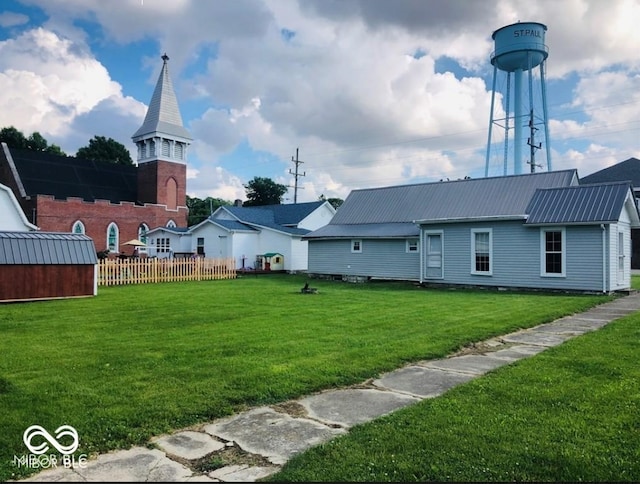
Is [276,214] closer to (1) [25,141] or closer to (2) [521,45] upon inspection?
(2) [521,45]

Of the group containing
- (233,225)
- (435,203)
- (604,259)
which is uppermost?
(435,203)

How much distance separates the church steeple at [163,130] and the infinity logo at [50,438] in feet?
146

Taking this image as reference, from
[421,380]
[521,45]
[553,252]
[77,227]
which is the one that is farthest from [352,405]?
[77,227]

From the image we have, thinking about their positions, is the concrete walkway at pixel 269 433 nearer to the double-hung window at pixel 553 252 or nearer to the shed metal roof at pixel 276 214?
the double-hung window at pixel 553 252

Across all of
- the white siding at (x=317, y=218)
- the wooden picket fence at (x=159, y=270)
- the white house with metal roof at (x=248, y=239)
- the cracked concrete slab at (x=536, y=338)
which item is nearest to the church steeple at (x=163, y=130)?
the white house with metal roof at (x=248, y=239)

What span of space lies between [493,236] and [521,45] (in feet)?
73.3

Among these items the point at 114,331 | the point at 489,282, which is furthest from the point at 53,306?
the point at 489,282

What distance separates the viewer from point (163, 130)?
46094 millimetres

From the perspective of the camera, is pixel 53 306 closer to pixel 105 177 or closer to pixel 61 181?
pixel 61 181

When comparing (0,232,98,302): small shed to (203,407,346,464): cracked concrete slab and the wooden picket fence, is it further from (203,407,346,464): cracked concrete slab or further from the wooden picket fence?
(203,407,346,464): cracked concrete slab

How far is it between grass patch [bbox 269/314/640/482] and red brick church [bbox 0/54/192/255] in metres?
39.0

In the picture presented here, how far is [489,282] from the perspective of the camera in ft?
63.7

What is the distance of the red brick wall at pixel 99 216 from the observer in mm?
37469

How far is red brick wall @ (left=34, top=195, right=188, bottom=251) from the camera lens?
1475 inches
